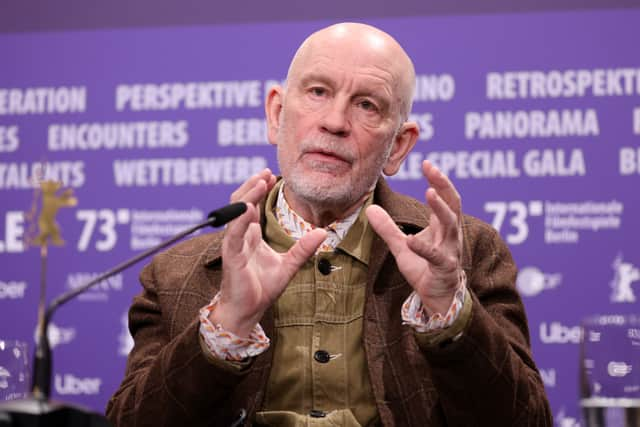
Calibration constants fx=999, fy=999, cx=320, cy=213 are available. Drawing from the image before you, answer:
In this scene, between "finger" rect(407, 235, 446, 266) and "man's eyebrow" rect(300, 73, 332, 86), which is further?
"man's eyebrow" rect(300, 73, 332, 86)

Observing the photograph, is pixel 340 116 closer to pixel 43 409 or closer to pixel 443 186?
pixel 443 186

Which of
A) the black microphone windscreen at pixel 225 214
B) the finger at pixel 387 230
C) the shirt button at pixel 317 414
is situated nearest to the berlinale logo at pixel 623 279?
the shirt button at pixel 317 414

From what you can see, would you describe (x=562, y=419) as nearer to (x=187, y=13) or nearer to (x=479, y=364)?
(x=479, y=364)

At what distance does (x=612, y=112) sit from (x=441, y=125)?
0.51 metres

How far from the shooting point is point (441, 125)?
3090 mm

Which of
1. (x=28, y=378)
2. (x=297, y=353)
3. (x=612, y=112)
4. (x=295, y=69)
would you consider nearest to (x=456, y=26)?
(x=612, y=112)

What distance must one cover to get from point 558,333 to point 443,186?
157cm

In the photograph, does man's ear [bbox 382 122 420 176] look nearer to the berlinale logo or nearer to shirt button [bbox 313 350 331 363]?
shirt button [bbox 313 350 331 363]

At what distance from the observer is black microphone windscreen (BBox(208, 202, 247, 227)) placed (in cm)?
143

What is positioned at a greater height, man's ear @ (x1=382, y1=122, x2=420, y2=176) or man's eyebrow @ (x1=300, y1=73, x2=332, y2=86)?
man's eyebrow @ (x1=300, y1=73, x2=332, y2=86)

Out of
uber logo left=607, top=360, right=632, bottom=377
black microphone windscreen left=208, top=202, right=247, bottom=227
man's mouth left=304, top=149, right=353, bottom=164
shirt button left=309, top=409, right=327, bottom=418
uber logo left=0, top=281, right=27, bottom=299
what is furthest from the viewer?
uber logo left=0, top=281, right=27, bottom=299

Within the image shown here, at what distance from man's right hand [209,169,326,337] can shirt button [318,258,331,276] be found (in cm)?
33

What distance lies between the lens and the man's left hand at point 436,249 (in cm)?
154

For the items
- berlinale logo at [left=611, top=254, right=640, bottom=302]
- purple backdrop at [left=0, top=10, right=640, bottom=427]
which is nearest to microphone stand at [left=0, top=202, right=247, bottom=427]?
purple backdrop at [left=0, top=10, right=640, bottom=427]
